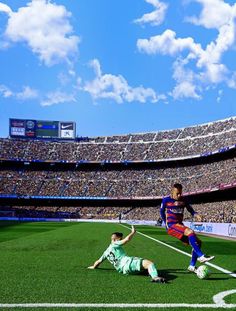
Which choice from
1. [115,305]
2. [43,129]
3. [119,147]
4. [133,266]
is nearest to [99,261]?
[133,266]

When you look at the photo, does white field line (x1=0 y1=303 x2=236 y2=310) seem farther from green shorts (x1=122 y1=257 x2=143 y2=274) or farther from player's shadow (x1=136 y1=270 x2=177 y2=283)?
green shorts (x1=122 y1=257 x2=143 y2=274)

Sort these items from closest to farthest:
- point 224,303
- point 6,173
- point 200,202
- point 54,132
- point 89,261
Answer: point 224,303 → point 89,261 → point 200,202 → point 6,173 → point 54,132

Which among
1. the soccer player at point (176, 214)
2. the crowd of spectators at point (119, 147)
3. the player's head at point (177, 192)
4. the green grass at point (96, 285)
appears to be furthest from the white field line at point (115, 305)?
the crowd of spectators at point (119, 147)

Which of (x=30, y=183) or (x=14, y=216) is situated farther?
(x=30, y=183)

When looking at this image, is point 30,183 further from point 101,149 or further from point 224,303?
point 224,303

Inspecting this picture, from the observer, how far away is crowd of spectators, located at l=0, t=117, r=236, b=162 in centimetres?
8331

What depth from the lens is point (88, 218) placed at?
82.0 meters

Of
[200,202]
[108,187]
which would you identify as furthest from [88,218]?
[200,202]

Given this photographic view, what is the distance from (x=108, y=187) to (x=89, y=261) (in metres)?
75.2

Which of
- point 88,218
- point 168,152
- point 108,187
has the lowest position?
point 88,218

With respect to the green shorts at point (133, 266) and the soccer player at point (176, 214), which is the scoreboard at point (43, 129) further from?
the green shorts at point (133, 266)

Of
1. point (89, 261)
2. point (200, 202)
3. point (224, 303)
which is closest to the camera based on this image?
point (224, 303)

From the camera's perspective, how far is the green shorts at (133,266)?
9.37 meters

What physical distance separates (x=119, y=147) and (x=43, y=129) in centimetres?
1843
